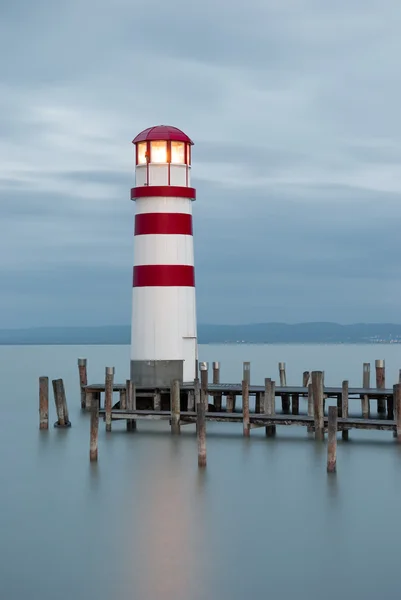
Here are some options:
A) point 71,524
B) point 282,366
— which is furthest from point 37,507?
point 282,366

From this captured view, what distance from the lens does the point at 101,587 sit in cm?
1361

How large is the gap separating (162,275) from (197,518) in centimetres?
944

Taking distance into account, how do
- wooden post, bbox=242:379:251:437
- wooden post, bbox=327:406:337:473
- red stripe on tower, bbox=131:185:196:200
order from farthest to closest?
red stripe on tower, bbox=131:185:196:200, wooden post, bbox=242:379:251:437, wooden post, bbox=327:406:337:473

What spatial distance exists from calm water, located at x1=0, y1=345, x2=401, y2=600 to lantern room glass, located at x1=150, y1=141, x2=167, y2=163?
6403 mm

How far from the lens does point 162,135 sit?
26312mm

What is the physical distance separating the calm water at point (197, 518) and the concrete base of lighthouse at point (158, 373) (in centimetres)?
110

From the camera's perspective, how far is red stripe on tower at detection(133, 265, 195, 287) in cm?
2583

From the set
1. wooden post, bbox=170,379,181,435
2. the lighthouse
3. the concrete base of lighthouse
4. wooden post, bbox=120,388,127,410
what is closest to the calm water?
wooden post, bbox=170,379,181,435

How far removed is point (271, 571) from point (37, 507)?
5496 mm

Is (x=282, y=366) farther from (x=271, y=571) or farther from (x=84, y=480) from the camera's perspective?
(x=271, y=571)

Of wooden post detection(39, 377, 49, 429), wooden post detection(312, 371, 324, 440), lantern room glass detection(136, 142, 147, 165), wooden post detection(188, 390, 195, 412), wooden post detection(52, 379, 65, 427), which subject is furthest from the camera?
lantern room glass detection(136, 142, 147, 165)

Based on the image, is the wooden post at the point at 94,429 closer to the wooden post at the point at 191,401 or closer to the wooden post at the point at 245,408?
the wooden post at the point at 245,408

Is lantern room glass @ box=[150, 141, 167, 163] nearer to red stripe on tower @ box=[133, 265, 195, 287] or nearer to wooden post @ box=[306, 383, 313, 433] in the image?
red stripe on tower @ box=[133, 265, 195, 287]

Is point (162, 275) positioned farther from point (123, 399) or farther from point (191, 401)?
point (123, 399)
